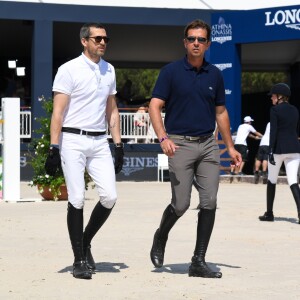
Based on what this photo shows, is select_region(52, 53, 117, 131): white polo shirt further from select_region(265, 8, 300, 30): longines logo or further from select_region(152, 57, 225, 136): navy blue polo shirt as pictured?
select_region(265, 8, 300, 30): longines logo

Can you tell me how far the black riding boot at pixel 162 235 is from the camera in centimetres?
826

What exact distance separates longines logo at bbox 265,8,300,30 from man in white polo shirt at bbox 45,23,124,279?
18.7 m

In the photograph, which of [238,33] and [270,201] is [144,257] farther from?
[238,33]

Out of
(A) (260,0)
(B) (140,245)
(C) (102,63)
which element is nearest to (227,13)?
(A) (260,0)

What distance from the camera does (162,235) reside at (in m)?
8.41

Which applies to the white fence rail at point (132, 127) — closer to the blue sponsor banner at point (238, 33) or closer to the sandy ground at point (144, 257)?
the blue sponsor banner at point (238, 33)

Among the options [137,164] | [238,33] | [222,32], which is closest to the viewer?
[238,33]

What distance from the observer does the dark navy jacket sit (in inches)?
505

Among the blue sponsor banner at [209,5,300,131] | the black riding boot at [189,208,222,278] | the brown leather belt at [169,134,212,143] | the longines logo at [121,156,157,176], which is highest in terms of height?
the blue sponsor banner at [209,5,300,131]

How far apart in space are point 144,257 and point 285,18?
1815cm

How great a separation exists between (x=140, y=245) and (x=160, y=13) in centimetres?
1850

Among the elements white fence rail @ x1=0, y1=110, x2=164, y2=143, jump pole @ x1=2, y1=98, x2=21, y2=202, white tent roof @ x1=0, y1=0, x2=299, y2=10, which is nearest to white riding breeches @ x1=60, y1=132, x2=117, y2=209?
jump pole @ x1=2, y1=98, x2=21, y2=202

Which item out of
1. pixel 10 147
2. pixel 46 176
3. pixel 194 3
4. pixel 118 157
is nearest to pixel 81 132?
pixel 118 157

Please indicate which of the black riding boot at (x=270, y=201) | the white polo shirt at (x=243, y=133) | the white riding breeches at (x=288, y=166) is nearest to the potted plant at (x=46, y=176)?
the black riding boot at (x=270, y=201)
